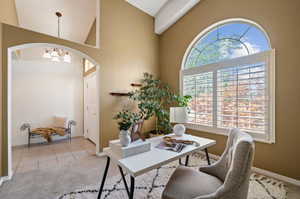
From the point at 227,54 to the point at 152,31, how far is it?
2.22m

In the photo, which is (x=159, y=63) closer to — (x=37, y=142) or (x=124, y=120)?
(x=124, y=120)

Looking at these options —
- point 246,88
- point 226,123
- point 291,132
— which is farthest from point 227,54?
point 291,132

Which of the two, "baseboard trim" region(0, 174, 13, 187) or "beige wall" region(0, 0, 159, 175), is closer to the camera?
"baseboard trim" region(0, 174, 13, 187)

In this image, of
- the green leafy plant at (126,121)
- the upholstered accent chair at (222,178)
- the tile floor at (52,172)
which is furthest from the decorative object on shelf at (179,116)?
the tile floor at (52,172)

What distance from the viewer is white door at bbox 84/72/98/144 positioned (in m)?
4.01

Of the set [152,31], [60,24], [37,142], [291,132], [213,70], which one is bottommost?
[37,142]

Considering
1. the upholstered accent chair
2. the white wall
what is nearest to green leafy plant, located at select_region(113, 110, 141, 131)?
the upholstered accent chair

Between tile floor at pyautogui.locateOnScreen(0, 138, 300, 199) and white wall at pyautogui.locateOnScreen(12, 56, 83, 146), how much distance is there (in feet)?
3.05

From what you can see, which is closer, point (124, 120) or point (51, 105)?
point (124, 120)

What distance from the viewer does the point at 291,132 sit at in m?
2.01

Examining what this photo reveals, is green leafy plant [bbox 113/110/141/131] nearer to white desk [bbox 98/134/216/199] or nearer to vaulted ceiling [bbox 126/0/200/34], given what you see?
white desk [bbox 98/134/216/199]

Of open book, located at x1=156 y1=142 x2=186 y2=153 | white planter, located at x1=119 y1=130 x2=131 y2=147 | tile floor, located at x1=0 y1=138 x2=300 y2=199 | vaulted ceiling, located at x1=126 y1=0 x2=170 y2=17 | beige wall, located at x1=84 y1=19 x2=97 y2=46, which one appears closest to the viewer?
white planter, located at x1=119 y1=130 x2=131 y2=147

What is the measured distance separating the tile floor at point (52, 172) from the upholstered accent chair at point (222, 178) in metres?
1.23

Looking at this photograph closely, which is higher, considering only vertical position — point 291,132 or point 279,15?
point 279,15
